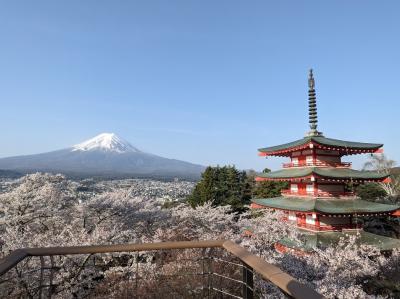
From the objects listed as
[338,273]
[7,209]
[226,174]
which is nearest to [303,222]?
[338,273]

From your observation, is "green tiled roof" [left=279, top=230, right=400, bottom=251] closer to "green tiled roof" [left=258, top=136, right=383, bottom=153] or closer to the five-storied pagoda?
the five-storied pagoda

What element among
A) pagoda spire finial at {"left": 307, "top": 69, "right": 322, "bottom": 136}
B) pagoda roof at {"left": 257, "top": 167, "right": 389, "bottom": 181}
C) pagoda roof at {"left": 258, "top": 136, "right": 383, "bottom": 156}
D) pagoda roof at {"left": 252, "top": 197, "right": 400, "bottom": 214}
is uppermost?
pagoda spire finial at {"left": 307, "top": 69, "right": 322, "bottom": 136}

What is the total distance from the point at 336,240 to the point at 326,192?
95.0 inches

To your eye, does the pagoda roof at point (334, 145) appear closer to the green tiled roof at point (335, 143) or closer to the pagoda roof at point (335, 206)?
the green tiled roof at point (335, 143)

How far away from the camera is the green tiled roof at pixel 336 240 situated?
15180 mm

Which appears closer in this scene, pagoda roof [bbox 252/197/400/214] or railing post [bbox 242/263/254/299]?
railing post [bbox 242/263/254/299]

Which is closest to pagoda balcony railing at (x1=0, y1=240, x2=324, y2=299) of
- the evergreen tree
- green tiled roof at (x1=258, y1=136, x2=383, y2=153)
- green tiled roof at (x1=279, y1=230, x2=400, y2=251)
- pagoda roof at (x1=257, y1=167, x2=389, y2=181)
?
green tiled roof at (x1=279, y1=230, x2=400, y2=251)

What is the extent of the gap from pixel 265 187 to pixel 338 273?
26973 mm

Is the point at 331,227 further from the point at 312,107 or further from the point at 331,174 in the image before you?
the point at 312,107

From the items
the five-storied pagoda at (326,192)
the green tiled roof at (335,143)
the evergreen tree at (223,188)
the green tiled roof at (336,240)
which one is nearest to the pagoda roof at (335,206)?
the five-storied pagoda at (326,192)

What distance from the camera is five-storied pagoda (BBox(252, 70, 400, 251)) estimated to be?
15805 mm

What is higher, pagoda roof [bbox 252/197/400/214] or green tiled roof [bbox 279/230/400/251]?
pagoda roof [bbox 252/197/400/214]

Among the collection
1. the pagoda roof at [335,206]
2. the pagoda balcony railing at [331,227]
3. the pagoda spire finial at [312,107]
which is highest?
the pagoda spire finial at [312,107]

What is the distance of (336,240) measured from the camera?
51.1ft
